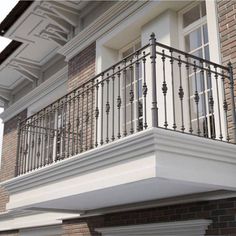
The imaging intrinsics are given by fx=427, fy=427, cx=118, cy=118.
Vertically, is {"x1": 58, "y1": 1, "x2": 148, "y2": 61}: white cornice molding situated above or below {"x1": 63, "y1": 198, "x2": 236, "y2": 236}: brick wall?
above

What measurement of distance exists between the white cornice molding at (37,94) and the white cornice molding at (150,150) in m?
4.61

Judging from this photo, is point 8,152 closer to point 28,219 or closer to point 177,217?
point 28,219

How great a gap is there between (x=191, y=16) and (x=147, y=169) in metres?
3.56

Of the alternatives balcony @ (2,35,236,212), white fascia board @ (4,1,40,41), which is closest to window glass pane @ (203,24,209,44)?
balcony @ (2,35,236,212)

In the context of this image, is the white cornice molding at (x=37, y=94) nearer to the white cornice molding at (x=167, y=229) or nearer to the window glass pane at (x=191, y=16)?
the window glass pane at (x=191, y=16)

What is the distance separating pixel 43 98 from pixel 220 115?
6.34 metres

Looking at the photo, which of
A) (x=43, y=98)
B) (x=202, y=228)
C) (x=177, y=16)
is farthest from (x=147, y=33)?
(x=43, y=98)

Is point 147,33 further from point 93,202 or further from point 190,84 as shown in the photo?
point 93,202

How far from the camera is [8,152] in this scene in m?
12.3

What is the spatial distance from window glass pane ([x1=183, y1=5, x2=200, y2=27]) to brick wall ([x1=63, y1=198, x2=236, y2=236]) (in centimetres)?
301

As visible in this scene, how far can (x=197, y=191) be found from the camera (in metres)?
5.35


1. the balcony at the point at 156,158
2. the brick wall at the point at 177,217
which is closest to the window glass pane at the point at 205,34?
the balcony at the point at 156,158

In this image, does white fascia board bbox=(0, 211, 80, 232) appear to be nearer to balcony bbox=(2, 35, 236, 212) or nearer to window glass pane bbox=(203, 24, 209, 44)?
balcony bbox=(2, 35, 236, 212)

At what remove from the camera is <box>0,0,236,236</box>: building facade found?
4699mm
